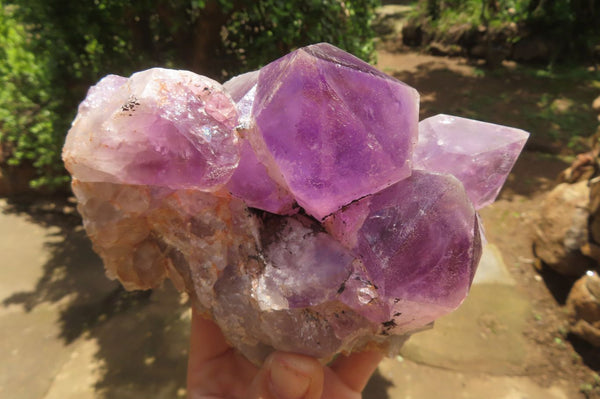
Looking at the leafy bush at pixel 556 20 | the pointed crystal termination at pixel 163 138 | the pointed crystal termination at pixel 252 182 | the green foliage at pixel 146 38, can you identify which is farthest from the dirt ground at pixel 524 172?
the pointed crystal termination at pixel 163 138

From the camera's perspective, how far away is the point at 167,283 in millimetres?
3824

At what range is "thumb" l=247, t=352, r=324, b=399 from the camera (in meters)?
1.23

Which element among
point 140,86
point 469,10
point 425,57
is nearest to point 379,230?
point 140,86

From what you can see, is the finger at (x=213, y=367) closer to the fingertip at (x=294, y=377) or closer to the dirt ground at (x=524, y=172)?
the fingertip at (x=294, y=377)

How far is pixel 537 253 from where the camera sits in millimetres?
4137

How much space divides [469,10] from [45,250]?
922cm

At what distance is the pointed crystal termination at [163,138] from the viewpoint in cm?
109

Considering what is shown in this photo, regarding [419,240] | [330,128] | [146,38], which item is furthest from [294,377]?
[146,38]

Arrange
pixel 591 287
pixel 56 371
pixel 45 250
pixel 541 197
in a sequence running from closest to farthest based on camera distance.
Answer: pixel 56 371 → pixel 591 287 → pixel 45 250 → pixel 541 197

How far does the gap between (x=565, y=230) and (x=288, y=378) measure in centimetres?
352

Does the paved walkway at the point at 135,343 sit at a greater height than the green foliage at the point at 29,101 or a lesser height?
lesser

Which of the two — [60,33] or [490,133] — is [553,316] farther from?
[60,33]

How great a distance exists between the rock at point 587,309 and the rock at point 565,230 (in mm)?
304

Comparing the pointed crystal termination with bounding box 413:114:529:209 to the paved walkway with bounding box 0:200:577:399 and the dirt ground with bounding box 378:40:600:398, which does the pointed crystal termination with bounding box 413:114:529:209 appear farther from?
the dirt ground with bounding box 378:40:600:398
